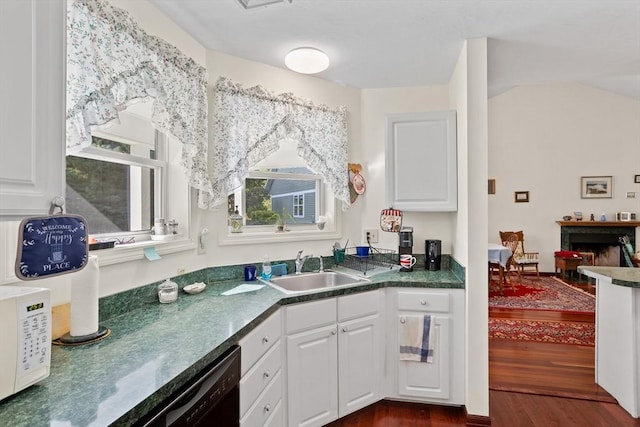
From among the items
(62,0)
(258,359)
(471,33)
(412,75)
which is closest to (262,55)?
(412,75)

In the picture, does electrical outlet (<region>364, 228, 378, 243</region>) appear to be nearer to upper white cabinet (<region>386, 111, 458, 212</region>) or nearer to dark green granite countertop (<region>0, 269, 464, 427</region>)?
upper white cabinet (<region>386, 111, 458, 212</region>)

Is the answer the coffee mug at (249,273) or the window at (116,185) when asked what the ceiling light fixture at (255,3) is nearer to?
the window at (116,185)

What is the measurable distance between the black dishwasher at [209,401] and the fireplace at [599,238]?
754 centimetres

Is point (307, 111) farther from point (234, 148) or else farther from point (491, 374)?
point (491, 374)

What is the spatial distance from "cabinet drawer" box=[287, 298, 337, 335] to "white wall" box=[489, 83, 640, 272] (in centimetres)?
610

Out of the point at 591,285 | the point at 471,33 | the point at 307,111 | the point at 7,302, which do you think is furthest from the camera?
the point at 591,285

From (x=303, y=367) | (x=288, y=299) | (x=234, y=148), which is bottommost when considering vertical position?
(x=303, y=367)

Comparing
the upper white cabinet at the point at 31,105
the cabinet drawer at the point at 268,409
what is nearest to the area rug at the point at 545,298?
the cabinet drawer at the point at 268,409

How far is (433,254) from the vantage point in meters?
2.62

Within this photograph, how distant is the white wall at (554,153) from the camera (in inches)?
268

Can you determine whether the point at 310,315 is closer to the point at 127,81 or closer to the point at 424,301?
the point at 424,301

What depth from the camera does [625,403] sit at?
229cm

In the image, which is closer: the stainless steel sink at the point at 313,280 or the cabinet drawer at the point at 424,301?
the cabinet drawer at the point at 424,301

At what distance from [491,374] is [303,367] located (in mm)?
1754
